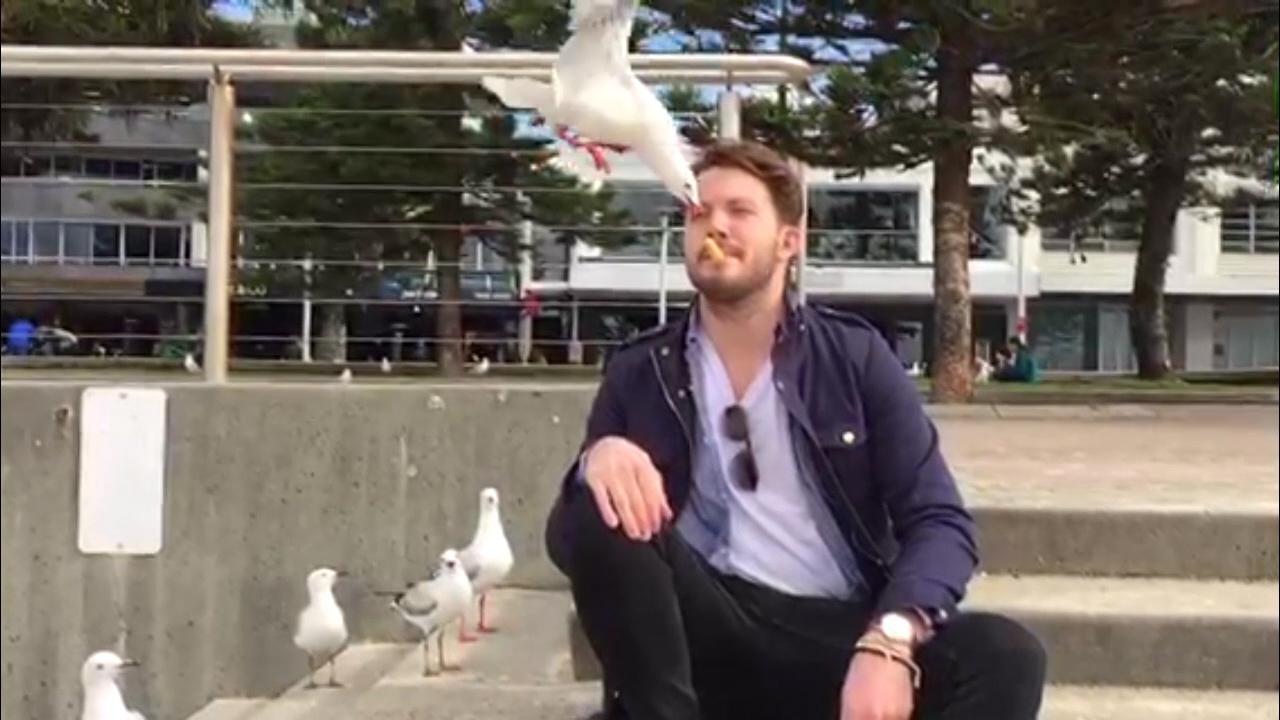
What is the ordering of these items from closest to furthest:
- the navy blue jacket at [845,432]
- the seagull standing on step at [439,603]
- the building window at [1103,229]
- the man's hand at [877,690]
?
the man's hand at [877,690]
the navy blue jacket at [845,432]
the seagull standing on step at [439,603]
the building window at [1103,229]

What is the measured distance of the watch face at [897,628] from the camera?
1281 mm

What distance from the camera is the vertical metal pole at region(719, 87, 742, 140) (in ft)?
9.02

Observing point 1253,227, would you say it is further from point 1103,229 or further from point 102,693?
point 102,693

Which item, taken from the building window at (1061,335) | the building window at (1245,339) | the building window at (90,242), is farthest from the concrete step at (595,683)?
the building window at (1245,339)

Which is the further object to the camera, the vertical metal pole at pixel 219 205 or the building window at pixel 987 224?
the building window at pixel 987 224

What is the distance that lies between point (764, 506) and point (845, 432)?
105 millimetres

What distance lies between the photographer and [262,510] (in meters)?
2.88

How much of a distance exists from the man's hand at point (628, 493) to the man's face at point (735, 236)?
0.20 m

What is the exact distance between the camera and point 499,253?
3.12 metres

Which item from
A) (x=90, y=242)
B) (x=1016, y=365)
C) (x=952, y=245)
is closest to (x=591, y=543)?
(x=90, y=242)

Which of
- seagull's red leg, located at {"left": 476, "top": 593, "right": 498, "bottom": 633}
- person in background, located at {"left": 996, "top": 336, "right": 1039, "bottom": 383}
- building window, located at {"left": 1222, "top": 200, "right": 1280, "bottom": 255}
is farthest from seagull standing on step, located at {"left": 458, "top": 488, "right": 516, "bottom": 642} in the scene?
building window, located at {"left": 1222, "top": 200, "right": 1280, "bottom": 255}

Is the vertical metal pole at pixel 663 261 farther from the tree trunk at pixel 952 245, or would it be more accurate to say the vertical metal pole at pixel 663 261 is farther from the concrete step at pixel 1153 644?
the tree trunk at pixel 952 245

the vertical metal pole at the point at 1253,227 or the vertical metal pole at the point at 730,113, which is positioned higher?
the vertical metal pole at the point at 1253,227

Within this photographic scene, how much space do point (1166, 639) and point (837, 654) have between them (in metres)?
0.93
